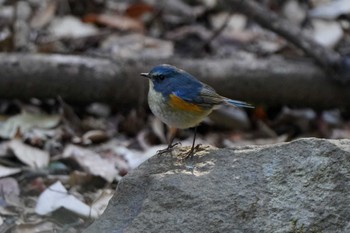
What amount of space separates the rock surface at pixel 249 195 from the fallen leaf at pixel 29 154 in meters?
1.98

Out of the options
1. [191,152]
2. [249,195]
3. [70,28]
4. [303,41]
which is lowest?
[70,28]

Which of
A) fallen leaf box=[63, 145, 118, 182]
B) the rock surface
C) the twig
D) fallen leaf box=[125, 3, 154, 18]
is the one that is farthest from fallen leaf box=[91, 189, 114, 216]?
fallen leaf box=[125, 3, 154, 18]

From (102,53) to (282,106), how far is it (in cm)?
189

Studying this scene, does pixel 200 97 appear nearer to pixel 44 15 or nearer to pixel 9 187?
pixel 9 187

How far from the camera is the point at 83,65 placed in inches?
287

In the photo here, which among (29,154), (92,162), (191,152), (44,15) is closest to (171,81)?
(191,152)

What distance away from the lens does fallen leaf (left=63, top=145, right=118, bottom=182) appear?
6.04 metres

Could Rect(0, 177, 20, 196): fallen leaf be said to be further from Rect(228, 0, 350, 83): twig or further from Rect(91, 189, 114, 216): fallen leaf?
Rect(228, 0, 350, 83): twig

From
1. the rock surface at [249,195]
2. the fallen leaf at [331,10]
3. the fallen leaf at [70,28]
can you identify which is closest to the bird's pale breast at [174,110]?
the rock surface at [249,195]

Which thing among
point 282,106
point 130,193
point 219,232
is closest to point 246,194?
point 219,232

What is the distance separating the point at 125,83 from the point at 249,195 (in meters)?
3.55

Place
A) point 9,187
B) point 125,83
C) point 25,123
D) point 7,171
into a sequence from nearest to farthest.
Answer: point 9,187
point 7,171
point 25,123
point 125,83

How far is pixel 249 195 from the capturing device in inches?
157

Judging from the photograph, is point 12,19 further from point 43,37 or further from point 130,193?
point 130,193
